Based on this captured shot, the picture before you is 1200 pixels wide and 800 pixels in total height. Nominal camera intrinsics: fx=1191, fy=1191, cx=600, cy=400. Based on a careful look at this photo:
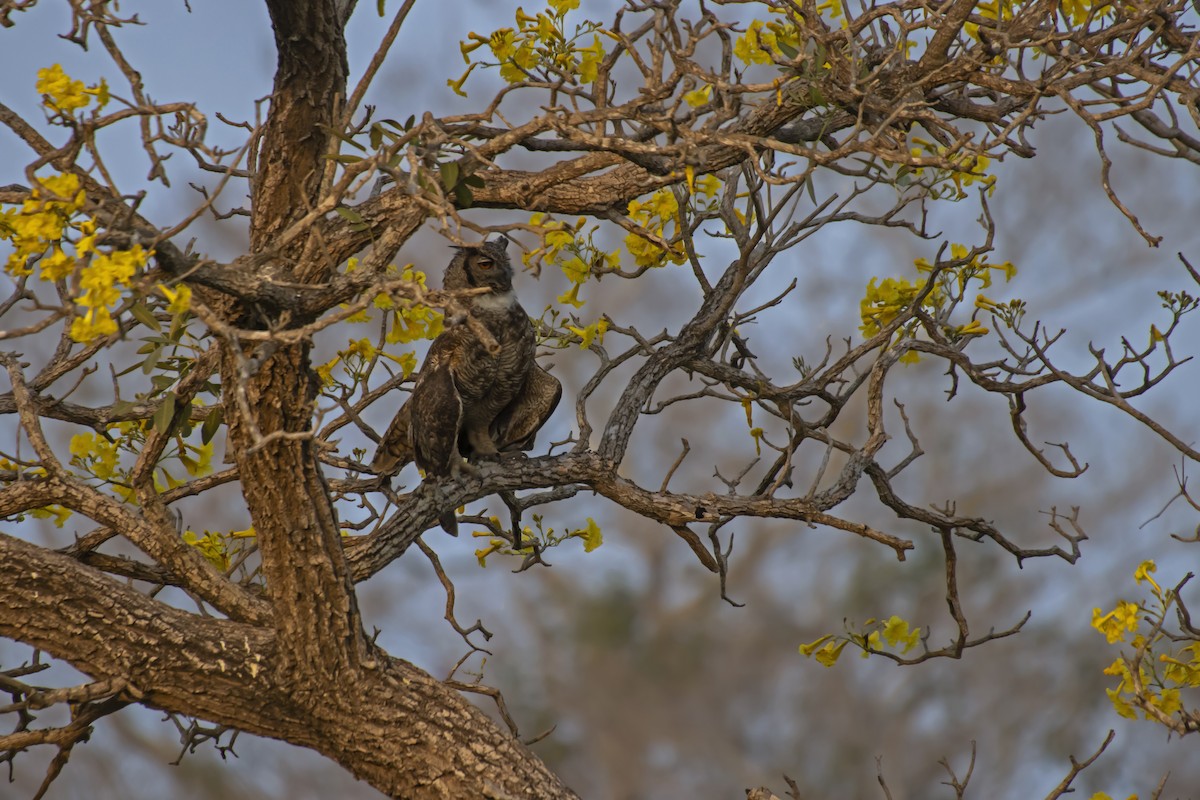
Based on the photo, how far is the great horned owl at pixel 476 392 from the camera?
3.07 m

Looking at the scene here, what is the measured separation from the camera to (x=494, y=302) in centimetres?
332

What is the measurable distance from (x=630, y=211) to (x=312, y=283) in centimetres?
95

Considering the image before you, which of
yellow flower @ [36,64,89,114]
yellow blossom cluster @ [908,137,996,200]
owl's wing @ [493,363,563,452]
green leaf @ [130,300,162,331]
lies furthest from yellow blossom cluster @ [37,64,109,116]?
owl's wing @ [493,363,563,452]

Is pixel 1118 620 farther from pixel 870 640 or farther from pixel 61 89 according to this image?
pixel 61 89

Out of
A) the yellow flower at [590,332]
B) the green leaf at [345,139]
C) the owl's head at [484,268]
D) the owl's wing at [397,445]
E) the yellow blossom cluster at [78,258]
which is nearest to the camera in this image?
the yellow blossom cluster at [78,258]

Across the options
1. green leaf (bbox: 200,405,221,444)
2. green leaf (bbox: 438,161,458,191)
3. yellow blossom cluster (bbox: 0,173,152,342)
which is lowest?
yellow blossom cluster (bbox: 0,173,152,342)

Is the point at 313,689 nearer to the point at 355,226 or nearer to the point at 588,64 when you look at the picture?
the point at 355,226

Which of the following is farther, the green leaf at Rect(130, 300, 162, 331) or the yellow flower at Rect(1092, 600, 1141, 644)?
the yellow flower at Rect(1092, 600, 1141, 644)

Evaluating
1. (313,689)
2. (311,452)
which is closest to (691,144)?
(311,452)

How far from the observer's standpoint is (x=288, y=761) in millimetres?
11023

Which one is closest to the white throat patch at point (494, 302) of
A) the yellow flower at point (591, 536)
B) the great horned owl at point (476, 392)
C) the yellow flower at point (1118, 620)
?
the great horned owl at point (476, 392)

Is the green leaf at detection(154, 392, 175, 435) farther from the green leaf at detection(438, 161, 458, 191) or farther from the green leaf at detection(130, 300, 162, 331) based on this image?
the green leaf at detection(438, 161, 458, 191)

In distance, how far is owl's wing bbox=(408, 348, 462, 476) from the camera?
303cm

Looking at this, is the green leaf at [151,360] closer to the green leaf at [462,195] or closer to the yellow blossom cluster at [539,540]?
the green leaf at [462,195]
